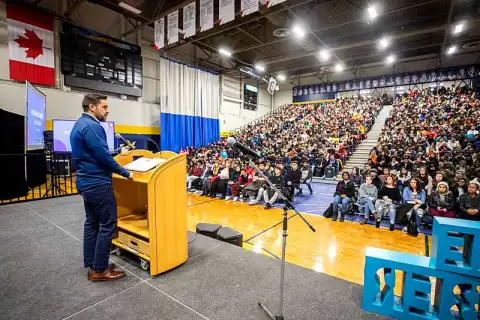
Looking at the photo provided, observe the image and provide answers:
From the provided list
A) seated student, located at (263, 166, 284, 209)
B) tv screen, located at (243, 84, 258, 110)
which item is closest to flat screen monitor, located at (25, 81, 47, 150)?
seated student, located at (263, 166, 284, 209)

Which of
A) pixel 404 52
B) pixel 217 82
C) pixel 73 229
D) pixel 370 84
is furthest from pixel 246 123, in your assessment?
pixel 73 229

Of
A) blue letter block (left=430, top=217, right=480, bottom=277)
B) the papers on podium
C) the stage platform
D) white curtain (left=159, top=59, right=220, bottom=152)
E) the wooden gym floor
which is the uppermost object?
white curtain (left=159, top=59, right=220, bottom=152)

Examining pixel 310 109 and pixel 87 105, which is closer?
pixel 87 105

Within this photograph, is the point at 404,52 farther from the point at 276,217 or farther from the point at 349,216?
the point at 276,217

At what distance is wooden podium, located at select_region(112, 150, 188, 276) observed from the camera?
193 centimetres

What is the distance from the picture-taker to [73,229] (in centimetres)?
310

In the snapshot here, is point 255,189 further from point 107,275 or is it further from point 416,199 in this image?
point 107,275

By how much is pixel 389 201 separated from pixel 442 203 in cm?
75

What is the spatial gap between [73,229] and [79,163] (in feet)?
6.00

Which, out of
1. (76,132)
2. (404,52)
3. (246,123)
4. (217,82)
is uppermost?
(404,52)

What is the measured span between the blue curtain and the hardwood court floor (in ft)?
25.9

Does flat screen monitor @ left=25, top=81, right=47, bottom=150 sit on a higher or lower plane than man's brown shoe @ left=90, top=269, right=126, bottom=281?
higher

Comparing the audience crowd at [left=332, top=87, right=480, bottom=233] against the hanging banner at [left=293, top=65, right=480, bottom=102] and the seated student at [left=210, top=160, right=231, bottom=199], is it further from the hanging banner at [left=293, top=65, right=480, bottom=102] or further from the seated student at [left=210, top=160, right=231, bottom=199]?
the seated student at [left=210, top=160, right=231, bottom=199]

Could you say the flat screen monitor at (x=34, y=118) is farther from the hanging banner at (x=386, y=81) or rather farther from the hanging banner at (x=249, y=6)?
the hanging banner at (x=386, y=81)
